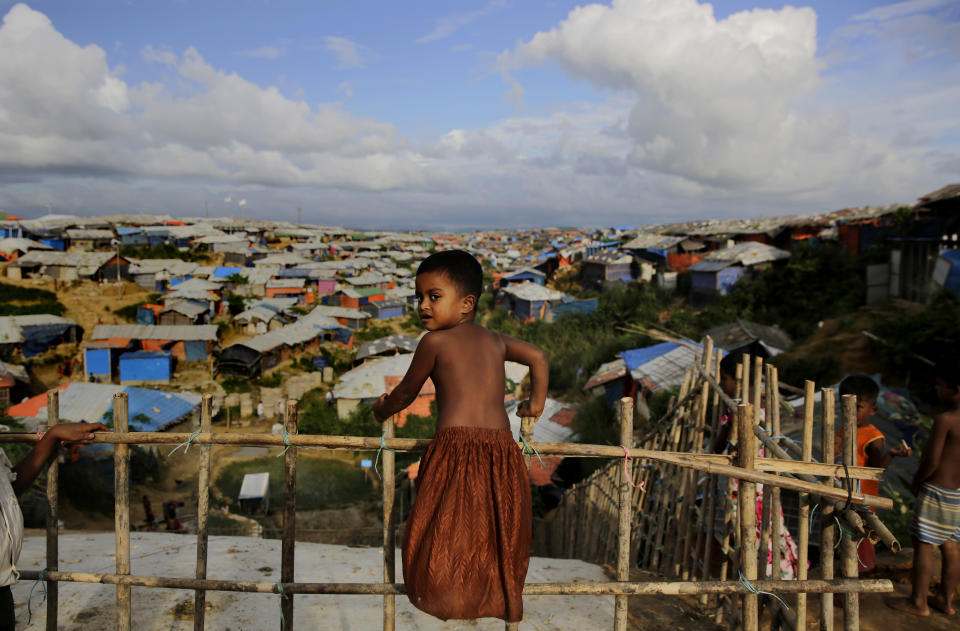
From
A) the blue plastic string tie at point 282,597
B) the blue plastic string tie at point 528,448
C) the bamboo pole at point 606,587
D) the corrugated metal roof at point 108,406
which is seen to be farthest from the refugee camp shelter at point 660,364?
the corrugated metal roof at point 108,406

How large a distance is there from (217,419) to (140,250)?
25714mm

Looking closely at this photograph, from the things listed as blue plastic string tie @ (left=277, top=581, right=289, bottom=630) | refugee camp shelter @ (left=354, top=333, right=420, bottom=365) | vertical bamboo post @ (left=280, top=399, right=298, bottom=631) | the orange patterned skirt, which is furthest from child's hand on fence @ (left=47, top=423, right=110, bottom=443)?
refugee camp shelter @ (left=354, top=333, right=420, bottom=365)

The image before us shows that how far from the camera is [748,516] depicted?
261cm

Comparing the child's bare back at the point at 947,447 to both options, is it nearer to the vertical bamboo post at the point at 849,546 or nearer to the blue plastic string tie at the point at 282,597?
the vertical bamboo post at the point at 849,546

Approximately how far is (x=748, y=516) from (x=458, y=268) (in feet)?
6.15

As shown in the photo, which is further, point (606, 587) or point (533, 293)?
point (533, 293)

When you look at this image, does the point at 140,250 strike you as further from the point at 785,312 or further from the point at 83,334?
the point at 785,312

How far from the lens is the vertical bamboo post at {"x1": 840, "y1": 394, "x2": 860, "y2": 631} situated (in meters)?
2.45

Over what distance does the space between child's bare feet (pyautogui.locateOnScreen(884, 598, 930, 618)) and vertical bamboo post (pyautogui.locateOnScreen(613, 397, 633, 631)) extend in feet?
7.42

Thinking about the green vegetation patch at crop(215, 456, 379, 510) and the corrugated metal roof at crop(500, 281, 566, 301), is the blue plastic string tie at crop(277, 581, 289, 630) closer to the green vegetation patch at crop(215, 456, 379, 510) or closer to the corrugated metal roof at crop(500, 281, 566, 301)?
the green vegetation patch at crop(215, 456, 379, 510)

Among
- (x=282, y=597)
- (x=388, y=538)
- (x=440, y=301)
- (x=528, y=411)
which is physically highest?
(x=440, y=301)

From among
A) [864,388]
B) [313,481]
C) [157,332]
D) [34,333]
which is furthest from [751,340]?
[34,333]

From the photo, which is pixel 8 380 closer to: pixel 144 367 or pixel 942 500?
pixel 144 367

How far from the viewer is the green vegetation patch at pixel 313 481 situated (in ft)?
49.1
